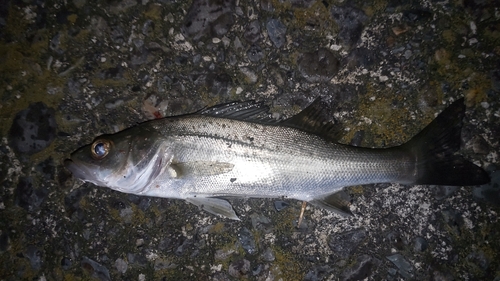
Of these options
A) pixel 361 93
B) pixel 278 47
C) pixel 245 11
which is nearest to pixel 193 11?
pixel 245 11

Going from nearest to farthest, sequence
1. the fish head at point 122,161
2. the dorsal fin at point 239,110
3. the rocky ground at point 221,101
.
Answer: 1. the fish head at point 122,161
2. the dorsal fin at point 239,110
3. the rocky ground at point 221,101

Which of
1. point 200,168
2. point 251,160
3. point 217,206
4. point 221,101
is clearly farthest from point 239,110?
point 217,206

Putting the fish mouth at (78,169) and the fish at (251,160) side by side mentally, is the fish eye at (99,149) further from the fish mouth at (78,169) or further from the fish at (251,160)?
the fish mouth at (78,169)

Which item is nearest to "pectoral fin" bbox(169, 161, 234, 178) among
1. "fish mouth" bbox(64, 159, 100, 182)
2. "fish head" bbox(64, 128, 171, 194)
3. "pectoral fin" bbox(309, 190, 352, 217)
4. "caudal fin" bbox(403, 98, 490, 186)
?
"fish head" bbox(64, 128, 171, 194)

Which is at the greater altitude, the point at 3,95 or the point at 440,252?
the point at 3,95

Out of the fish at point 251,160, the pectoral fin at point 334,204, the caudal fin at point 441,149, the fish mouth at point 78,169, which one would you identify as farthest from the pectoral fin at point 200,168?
the caudal fin at point 441,149

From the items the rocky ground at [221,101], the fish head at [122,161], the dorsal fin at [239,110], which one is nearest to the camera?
the fish head at [122,161]

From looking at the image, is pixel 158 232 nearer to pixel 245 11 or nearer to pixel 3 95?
pixel 3 95
